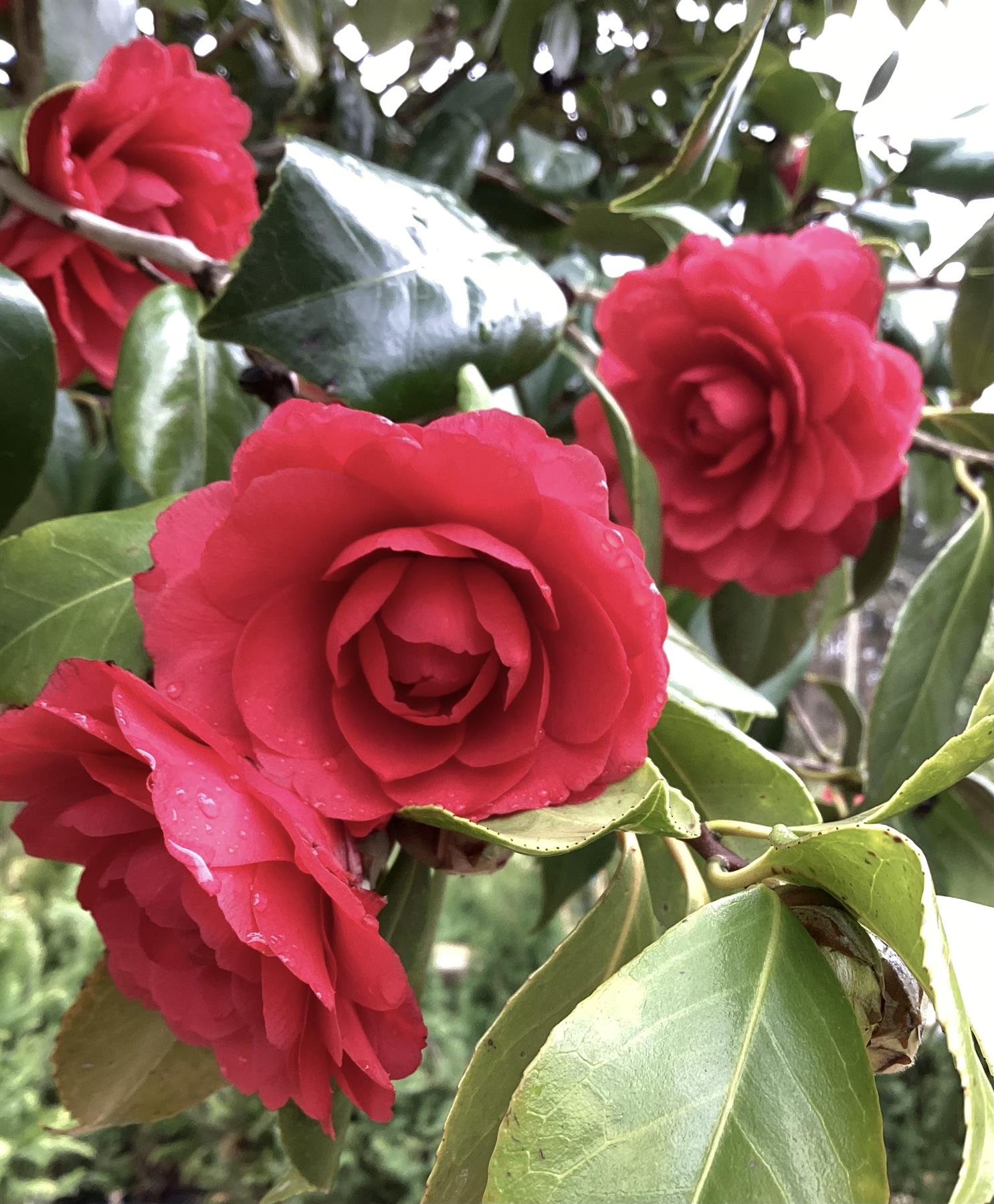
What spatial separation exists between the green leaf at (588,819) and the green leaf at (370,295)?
0.59ft

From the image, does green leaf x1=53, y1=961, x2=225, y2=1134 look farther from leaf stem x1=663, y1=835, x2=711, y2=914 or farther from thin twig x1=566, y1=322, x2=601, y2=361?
thin twig x1=566, y1=322, x2=601, y2=361

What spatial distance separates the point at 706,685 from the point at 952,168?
0.73m

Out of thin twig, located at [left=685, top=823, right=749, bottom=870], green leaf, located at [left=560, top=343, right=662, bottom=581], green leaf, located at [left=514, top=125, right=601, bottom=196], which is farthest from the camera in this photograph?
green leaf, located at [left=514, top=125, right=601, bottom=196]

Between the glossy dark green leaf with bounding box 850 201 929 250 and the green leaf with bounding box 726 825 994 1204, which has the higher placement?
the glossy dark green leaf with bounding box 850 201 929 250

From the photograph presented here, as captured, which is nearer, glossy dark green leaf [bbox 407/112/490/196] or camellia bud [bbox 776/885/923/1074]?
camellia bud [bbox 776/885/923/1074]

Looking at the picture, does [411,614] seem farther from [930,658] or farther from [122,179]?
[930,658]

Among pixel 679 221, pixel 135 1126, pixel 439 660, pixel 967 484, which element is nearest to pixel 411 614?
pixel 439 660

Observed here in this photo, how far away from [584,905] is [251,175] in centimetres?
225

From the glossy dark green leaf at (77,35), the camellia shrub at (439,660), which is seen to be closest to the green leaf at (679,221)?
the camellia shrub at (439,660)

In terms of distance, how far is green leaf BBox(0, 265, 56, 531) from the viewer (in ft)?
1.23

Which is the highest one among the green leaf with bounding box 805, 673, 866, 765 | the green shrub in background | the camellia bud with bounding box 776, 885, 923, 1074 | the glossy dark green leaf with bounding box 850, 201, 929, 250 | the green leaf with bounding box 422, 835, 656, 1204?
the glossy dark green leaf with bounding box 850, 201, 929, 250

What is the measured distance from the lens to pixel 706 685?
0.37 metres

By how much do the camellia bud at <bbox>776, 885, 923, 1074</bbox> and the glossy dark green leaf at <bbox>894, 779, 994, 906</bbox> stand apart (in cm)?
48

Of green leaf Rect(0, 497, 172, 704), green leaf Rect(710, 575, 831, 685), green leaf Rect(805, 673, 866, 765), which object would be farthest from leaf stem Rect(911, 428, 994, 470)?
green leaf Rect(0, 497, 172, 704)
